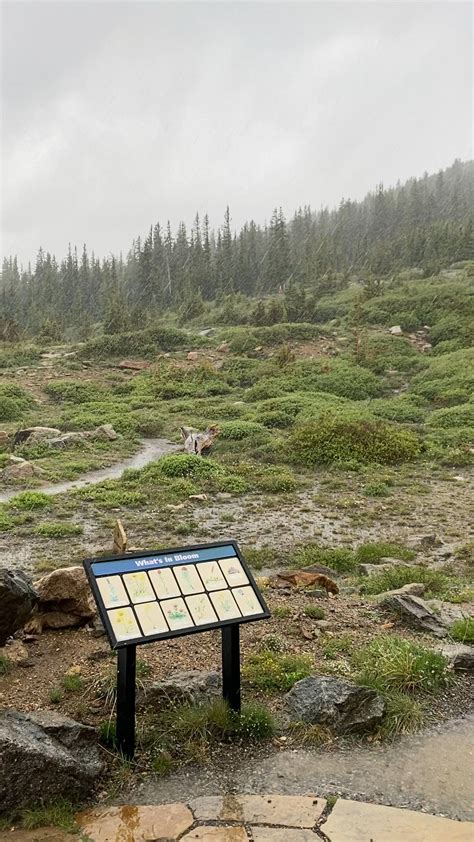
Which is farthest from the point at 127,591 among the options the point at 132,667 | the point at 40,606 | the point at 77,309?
the point at 77,309

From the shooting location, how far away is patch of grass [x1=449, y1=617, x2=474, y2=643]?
240 inches

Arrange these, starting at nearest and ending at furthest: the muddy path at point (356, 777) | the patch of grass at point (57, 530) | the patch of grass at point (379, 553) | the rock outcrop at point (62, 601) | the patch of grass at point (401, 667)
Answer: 1. the muddy path at point (356, 777)
2. the patch of grass at point (401, 667)
3. the rock outcrop at point (62, 601)
4. the patch of grass at point (379, 553)
5. the patch of grass at point (57, 530)

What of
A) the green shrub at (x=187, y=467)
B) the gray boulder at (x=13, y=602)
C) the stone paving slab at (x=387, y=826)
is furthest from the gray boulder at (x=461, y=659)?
the green shrub at (x=187, y=467)

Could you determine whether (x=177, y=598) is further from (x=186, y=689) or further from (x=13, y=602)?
(x=13, y=602)

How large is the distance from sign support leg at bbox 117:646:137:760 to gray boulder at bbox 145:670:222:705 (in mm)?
540

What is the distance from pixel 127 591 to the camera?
13.5ft

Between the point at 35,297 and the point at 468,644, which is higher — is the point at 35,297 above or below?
above

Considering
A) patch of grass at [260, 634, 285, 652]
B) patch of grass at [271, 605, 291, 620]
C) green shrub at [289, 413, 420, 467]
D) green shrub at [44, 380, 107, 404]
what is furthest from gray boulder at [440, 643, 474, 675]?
green shrub at [44, 380, 107, 404]

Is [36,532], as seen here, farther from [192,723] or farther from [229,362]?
[229,362]

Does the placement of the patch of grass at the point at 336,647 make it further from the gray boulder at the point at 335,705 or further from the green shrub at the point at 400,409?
the green shrub at the point at 400,409

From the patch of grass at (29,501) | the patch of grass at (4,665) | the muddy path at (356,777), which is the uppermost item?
the patch of grass at (29,501)

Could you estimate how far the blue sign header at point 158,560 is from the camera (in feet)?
13.6

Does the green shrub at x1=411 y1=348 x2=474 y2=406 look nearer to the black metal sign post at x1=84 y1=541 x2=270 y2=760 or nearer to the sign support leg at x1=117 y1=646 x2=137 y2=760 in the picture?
the black metal sign post at x1=84 y1=541 x2=270 y2=760

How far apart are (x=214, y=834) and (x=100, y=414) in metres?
20.9
